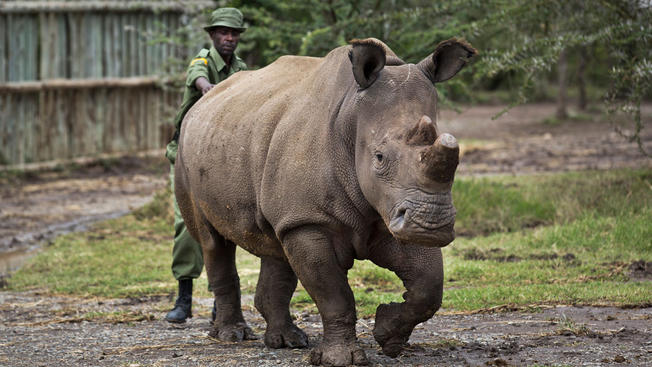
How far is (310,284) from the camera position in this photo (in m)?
5.34

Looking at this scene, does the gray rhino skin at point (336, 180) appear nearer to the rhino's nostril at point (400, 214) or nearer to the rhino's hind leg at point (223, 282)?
the rhino's nostril at point (400, 214)

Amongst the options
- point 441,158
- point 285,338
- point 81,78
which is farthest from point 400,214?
point 81,78

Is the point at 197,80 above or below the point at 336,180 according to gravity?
above

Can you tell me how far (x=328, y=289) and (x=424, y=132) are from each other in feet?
3.79

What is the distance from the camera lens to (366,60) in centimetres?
498

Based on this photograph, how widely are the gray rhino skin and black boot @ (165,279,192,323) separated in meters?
1.04

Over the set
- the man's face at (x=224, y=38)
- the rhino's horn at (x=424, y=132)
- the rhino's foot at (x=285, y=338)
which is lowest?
the rhino's foot at (x=285, y=338)

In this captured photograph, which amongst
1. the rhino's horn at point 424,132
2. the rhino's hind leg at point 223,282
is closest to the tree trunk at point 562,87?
the rhino's hind leg at point 223,282

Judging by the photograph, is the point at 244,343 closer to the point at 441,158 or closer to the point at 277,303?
the point at 277,303

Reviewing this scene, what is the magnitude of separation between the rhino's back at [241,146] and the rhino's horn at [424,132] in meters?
1.08

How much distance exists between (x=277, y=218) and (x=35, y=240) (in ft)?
20.7

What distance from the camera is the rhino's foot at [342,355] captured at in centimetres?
528

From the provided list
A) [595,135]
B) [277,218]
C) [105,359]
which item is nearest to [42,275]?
[105,359]

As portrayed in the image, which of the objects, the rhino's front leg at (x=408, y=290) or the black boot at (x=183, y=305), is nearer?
the rhino's front leg at (x=408, y=290)
